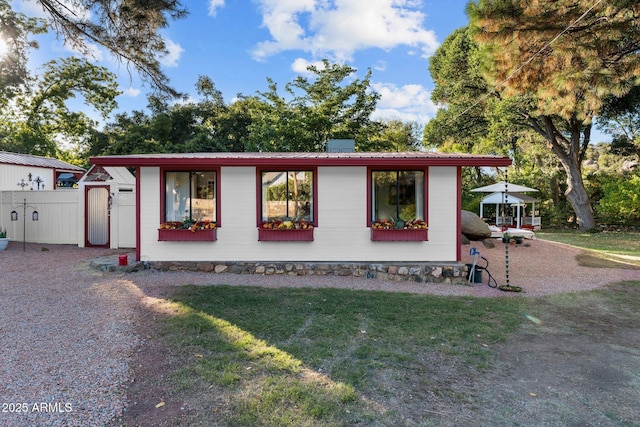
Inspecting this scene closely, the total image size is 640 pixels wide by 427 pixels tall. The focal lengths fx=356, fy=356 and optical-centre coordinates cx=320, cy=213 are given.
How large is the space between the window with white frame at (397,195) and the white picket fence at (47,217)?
6.91 m

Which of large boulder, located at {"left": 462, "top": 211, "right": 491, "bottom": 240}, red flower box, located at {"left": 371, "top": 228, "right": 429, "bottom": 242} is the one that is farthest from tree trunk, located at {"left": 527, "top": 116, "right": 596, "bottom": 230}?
red flower box, located at {"left": 371, "top": 228, "right": 429, "bottom": 242}

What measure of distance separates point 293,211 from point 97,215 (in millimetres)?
6428

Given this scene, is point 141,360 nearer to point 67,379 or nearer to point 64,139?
point 67,379

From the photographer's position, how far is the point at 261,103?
56.3 feet

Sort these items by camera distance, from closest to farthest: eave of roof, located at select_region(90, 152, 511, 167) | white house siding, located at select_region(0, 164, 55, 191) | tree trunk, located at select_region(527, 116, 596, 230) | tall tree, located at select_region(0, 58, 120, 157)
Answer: eave of roof, located at select_region(90, 152, 511, 167), white house siding, located at select_region(0, 164, 55, 191), tree trunk, located at select_region(527, 116, 596, 230), tall tree, located at select_region(0, 58, 120, 157)

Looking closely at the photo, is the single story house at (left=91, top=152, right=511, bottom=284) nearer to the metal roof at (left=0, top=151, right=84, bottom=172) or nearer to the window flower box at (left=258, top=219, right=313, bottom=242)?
the window flower box at (left=258, top=219, right=313, bottom=242)

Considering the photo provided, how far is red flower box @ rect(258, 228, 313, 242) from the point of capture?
6.82 m

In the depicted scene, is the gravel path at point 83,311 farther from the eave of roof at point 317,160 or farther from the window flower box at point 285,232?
the eave of roof at point 317,160

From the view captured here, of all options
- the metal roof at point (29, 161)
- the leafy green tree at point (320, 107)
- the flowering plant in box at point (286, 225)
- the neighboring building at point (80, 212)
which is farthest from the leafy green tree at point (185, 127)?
the flowering plant in box at point (286, 225)

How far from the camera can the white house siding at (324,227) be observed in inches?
272

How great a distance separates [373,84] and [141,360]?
53.8ft

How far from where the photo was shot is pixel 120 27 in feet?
19.9

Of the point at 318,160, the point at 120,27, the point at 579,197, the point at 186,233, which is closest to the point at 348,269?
the point at 318,160

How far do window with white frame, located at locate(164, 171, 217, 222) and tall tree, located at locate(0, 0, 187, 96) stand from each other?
5.26 ft
